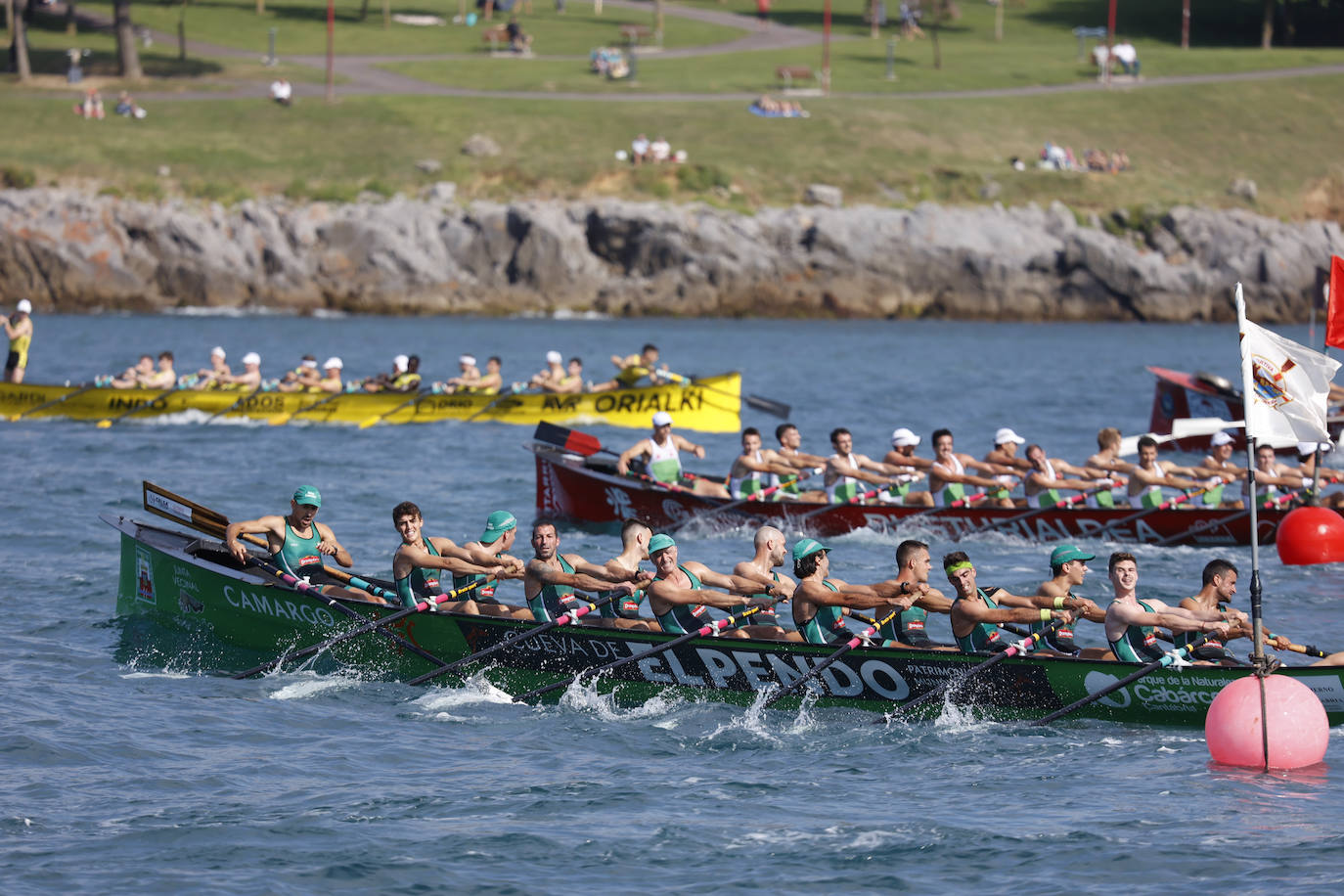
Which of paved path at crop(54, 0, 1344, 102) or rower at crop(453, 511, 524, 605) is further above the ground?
paved path at crop(54, 0, 1344, 102)

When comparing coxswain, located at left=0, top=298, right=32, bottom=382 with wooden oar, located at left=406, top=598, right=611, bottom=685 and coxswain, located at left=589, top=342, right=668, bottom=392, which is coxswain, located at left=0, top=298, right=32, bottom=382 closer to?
coxswain, located at left=589, top=342, right=668, bottom=392

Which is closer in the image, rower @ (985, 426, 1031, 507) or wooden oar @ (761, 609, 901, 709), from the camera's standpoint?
wooden oar @ (761, 609, 901, 709)

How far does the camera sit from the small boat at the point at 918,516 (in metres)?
24.1

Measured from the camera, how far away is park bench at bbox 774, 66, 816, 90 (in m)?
77.5

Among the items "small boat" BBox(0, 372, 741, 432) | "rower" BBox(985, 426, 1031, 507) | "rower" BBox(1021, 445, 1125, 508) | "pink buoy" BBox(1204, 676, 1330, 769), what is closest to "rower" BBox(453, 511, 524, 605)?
"pink buoy" BBox(1204, 676, 1330, 769)

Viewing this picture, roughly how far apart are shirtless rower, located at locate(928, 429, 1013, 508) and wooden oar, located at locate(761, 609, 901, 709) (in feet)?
30.0

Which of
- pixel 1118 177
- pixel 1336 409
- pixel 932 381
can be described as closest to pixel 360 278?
pixel 932 381

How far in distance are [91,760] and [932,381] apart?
120 ft

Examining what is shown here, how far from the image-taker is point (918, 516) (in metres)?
24.5

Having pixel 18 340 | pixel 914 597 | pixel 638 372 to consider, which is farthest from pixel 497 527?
pixel 18 340

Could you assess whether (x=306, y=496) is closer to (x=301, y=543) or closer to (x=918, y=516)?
(x=301, y=543)

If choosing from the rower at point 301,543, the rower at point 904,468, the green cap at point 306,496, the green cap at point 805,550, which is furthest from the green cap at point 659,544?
the rower at point 904,468

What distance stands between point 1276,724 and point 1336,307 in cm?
548

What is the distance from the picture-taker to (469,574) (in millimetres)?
17047
